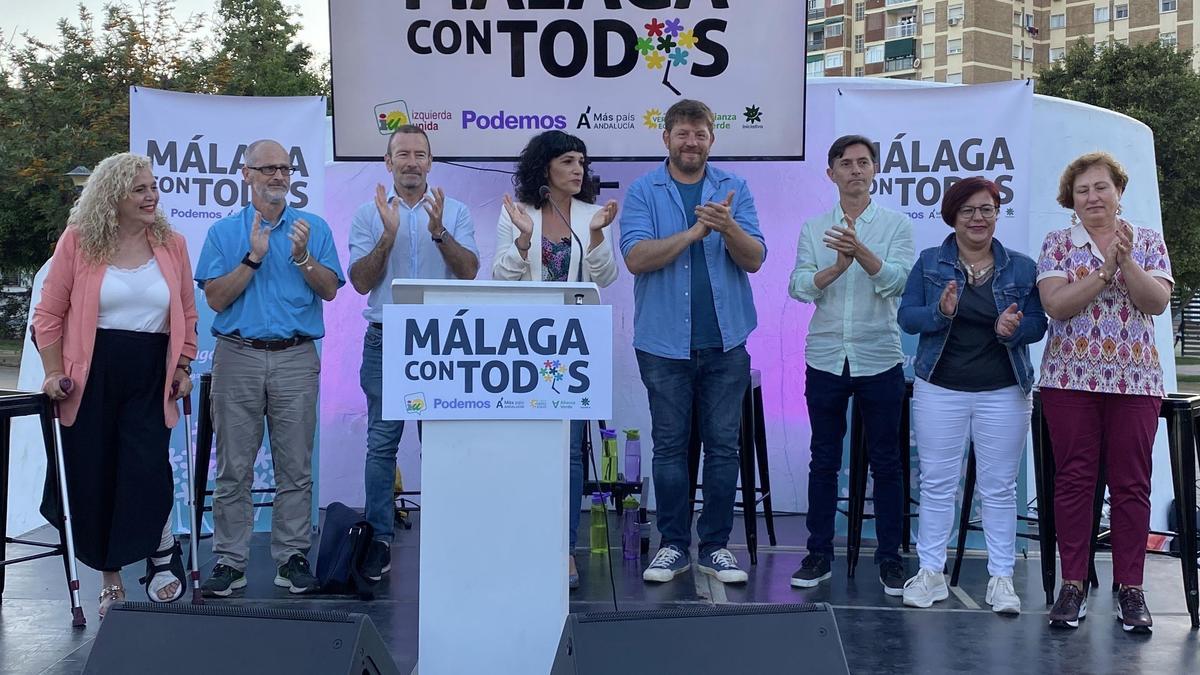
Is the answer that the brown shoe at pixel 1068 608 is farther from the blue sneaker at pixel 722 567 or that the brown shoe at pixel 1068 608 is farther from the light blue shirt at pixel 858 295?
the blue sneaker at pixel 722 567

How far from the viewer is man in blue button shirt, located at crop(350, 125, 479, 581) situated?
4.34 metres

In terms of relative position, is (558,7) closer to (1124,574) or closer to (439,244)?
(439,244)

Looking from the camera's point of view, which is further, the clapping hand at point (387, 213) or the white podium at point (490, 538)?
the clapping hand at point (387, 213)

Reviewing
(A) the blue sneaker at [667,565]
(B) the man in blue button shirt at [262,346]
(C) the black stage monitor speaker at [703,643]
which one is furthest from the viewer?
(A) the blue sneaker at [667,565]

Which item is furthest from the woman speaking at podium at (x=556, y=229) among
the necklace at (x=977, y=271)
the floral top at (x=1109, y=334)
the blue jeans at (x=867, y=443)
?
the floral top at (x=1109, y=334)

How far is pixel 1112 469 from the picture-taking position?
3803mm

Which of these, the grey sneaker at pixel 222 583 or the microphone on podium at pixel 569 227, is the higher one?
the microphone on podium at pixel 569 227

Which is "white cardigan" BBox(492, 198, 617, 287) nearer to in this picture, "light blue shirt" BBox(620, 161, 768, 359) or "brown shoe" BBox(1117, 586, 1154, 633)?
"light blue shirt" BBox(620, 161, 768, 359)

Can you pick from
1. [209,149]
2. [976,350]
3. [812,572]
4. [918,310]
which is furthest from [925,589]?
[209,149]

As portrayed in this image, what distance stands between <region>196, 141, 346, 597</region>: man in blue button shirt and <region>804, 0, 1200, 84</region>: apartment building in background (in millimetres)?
51795

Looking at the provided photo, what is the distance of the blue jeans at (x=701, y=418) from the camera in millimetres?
4230

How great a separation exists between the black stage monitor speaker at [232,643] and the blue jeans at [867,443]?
250cm

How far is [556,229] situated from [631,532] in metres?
1.42

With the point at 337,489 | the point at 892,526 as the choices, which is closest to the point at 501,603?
the point at 892,526
